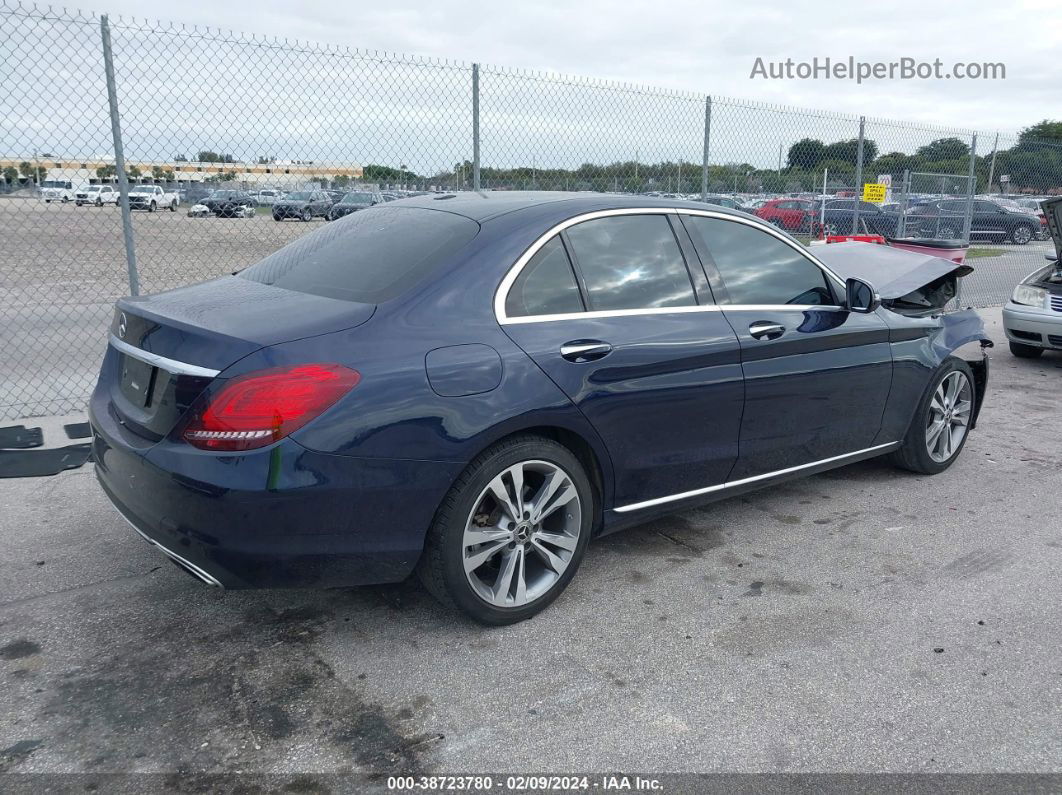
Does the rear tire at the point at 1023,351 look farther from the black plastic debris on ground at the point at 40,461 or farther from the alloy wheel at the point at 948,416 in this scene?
the black plastic debris on ground at the point at 40,461

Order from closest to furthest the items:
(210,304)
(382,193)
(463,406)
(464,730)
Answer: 1. (464,730)
2. (463,406)
3. (210,304)
4. (382,193)

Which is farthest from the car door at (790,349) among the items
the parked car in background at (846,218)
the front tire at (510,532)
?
the parked car in background at (846,218)

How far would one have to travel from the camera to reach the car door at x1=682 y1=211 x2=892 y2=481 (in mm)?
→ 4062

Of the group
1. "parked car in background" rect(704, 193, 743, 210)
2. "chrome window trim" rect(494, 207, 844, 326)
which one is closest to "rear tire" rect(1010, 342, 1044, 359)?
"parked car in background" rect(704, 193, 743, 210)

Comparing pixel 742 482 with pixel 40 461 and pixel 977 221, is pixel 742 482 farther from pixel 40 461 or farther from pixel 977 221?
pixel 977 221

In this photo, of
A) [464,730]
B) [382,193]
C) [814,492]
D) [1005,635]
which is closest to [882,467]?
[814,492]

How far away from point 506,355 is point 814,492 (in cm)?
259

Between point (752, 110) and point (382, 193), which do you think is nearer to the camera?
point (382, 193)

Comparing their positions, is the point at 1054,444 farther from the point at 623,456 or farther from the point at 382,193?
the point at 382,193

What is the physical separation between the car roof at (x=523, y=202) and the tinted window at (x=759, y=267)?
12cm

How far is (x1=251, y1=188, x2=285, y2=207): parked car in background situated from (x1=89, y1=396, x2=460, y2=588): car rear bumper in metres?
4.23

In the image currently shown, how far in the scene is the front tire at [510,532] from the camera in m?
3.18

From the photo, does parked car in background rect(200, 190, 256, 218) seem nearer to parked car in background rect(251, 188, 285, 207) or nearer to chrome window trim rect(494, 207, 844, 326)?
parked car in background rect(251, 188, 285, 207)

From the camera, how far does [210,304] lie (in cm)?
334
